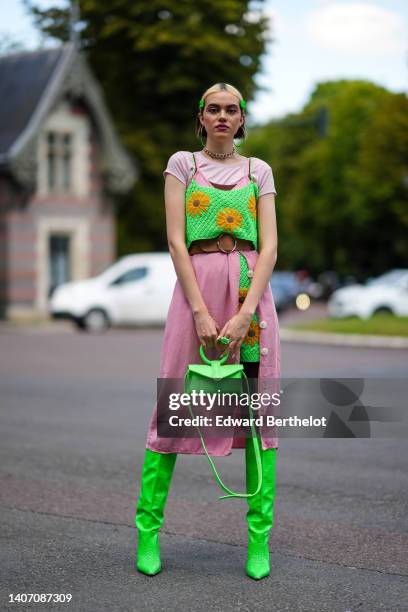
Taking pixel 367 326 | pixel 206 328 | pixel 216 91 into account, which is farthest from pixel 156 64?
pixel 206 328

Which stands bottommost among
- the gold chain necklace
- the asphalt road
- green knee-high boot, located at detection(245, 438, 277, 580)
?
the asphalt road

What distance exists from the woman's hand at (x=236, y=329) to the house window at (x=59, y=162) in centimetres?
2925

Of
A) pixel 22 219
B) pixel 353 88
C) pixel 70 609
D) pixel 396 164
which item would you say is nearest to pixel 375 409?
pixel 70 609

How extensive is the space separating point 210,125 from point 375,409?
632 centimetres

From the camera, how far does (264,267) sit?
413cm

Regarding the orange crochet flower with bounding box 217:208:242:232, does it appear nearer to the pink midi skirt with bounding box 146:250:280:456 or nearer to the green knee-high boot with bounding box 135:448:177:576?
the pink midi skirt with bounding box 146:250:280:456

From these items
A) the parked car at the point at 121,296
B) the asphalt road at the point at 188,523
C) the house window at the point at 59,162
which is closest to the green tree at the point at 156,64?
the house window at the point at 59,162

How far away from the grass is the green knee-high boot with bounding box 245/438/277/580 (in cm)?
1633

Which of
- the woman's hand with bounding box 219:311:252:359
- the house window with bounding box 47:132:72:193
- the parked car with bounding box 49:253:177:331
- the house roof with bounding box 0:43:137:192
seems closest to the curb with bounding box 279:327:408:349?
the parked car with bounding box 49:253:177:331

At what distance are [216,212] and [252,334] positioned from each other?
0.52 meters

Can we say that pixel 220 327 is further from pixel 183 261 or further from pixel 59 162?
pixel 59 162

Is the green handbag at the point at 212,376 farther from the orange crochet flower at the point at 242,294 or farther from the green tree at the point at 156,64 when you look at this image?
the green tree at the point at 156,64

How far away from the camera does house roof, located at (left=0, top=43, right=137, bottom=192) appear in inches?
1222

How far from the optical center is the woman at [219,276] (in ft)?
13.6
